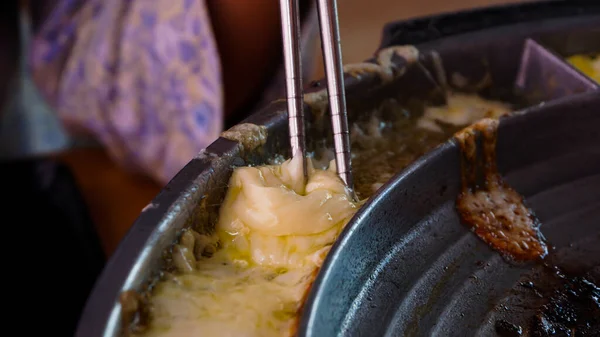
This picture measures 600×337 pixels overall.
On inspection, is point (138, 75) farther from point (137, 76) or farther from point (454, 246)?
point (454, 246)

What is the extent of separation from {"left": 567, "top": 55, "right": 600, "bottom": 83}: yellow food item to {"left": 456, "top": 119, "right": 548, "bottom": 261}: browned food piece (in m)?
0.59

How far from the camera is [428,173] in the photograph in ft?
3.67

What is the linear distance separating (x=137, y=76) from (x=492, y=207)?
1.83 metres

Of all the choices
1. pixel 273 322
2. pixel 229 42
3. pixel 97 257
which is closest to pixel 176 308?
pixel 273 322

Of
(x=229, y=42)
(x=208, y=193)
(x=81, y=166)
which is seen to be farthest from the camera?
(x=81, y=166)

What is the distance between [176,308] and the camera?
86cm

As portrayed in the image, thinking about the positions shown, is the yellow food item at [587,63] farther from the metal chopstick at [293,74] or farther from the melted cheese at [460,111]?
the metal chopstick at [293,74]

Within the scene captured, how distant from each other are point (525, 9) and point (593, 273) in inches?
35.6

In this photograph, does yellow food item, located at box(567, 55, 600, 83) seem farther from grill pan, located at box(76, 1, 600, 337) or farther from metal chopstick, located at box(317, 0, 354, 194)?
metal chopstick, located at box(317, 0, 354, 194)

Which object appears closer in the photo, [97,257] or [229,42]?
[229,42]

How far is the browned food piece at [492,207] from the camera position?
114 cm

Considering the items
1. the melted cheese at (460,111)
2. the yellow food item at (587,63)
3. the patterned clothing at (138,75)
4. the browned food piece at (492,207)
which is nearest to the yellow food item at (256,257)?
the browned food piece at (492,207)

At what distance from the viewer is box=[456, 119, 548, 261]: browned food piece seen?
114 centimetres

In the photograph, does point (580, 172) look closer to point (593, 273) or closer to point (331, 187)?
point (593, 273)
